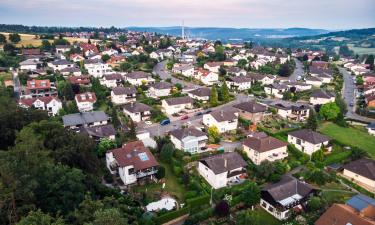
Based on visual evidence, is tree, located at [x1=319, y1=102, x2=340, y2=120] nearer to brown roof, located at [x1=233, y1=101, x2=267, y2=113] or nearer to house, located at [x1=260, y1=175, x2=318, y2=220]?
brown roof, located at [x1=233, y1=101, x2=267, y2=113]

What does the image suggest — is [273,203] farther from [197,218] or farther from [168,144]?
[168,144]

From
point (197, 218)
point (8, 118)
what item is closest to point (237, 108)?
point (197, 218)

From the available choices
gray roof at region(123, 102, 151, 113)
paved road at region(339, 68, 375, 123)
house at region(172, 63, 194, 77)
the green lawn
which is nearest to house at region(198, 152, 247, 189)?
gray roof at region(123, 102, 151, 113)

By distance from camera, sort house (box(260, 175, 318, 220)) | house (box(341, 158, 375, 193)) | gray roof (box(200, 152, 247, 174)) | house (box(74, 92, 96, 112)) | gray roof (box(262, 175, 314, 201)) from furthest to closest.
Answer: house (box(74, 92, 96, 112)) → house (box(341, 158, 375, 193)) → gray roof (box(200, 152, 247, 174)) → gray roof (box(262, 175, 314, 201)) → house (box(260, 175, 318, 220))

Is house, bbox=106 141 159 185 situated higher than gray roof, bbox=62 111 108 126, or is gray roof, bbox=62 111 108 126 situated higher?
gray roof, bbox=62 111 108 126

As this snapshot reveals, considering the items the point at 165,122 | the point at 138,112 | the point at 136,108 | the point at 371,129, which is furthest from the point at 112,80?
the point at 371,129

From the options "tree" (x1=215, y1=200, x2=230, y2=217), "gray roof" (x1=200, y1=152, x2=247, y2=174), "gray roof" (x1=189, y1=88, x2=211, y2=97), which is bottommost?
"tree" (x1=215, y1=200, x2=230, y2=217)

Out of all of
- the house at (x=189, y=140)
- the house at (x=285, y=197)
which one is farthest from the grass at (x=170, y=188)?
the house at (x=285, y=197)
